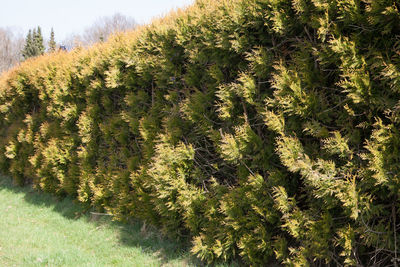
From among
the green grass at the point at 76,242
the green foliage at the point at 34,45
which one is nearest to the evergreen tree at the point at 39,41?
the green foliage at the point at 34,45

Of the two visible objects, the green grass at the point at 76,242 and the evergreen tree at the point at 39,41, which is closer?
the green grass at the point at 76,242

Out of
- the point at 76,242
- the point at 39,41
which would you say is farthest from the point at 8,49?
the point at 76,242

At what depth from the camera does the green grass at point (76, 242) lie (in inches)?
186

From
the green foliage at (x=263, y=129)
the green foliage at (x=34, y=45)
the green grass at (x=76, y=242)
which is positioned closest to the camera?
the green foliage at (x=263, y=129)

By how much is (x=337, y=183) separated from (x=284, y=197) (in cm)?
63

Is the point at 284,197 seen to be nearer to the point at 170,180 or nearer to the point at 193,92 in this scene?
the point at 170,180

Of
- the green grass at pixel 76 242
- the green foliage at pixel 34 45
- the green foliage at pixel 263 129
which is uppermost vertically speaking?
the green foliage at pixel 34 45

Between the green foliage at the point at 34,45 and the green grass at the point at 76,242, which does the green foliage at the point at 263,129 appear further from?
the green foliage at the point at 34,45

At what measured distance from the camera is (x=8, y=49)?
64.7 m

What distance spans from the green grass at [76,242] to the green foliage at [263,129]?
0.31 m

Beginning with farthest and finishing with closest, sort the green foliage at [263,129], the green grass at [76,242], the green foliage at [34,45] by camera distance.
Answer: the green foliage at [34,45], the green grass at [76,242], the green foliage at [263,129]

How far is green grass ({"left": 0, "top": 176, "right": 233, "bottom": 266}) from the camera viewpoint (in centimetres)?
471

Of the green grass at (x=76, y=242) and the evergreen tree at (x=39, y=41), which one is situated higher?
the evergreen tree at (x=39, y=41)

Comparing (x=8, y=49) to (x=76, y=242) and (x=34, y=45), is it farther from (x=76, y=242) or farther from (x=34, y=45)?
(x=76, y=242)
